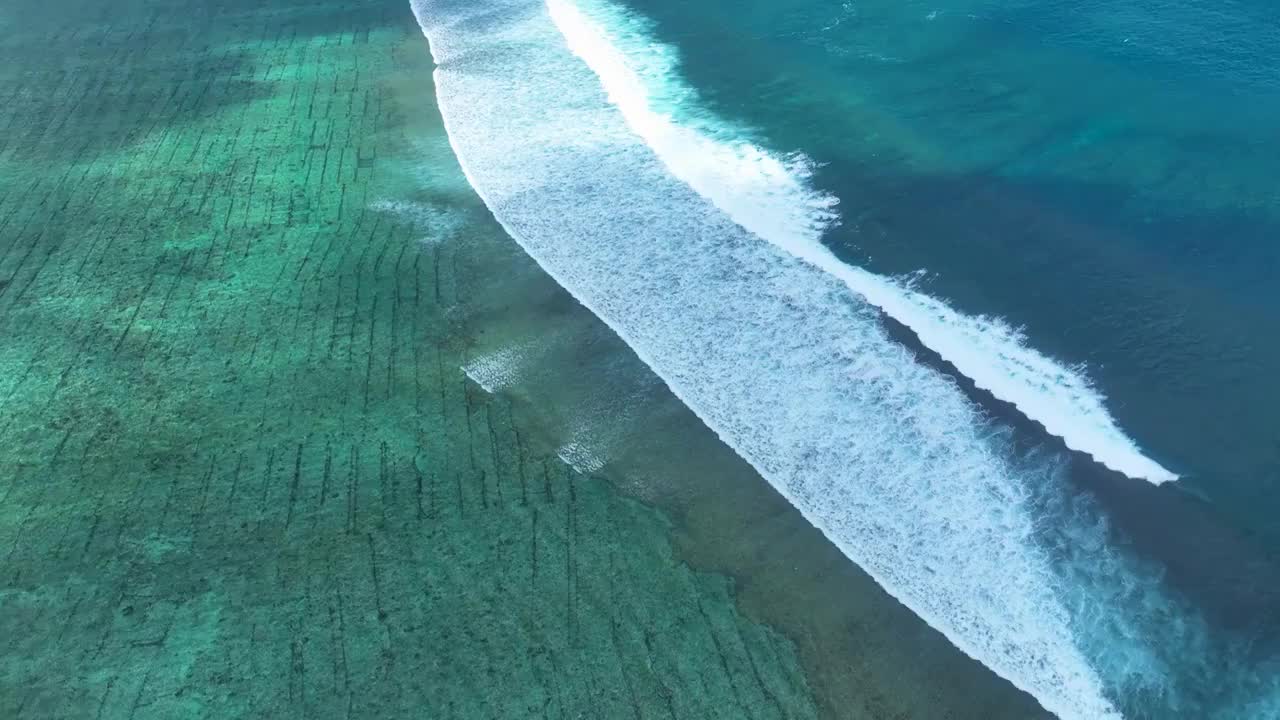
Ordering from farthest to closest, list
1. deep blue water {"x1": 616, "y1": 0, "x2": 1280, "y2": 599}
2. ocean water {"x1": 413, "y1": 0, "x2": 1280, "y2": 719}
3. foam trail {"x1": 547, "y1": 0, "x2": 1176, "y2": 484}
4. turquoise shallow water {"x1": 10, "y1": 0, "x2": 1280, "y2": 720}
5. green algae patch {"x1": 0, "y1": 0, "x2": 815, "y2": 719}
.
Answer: deep blue water {"x1": 616, "y1": 0, "x2": 1280, "y2": 599}
foam trail {"x1": 547, "y1": 0, "x2": 1176, "y2": 484}
ocean water {"x1": 413, "y1": 0, "x2": 1280, "y2": 719}
turquoise shallow water {"x1": 10, "y1": 0, "x2": 1280, "y2": 720}
green algae patch {"x1": 0, "y1": 0, "x2": 815, "y2": 719}

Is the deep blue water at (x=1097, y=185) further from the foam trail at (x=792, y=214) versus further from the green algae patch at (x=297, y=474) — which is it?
the green algae patch at (x=297, y=474)

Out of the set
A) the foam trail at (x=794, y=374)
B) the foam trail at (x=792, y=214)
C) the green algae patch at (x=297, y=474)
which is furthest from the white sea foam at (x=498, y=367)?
the foam trail at (x=792, y=214)

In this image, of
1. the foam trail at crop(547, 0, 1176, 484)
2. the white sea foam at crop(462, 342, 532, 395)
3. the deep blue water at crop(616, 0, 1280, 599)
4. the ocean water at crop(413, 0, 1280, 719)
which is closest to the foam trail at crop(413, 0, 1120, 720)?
the ocean water at crop(413, 0, 1280, 719)

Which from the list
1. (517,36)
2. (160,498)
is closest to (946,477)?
(160,498)

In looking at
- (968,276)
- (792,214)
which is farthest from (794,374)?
(792,214)

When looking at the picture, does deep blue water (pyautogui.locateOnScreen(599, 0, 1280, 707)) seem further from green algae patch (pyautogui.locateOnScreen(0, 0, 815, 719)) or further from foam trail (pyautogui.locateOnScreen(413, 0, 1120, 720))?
green algae patch (pyautogui.locateOnScreen(0, 0, 815, 719))

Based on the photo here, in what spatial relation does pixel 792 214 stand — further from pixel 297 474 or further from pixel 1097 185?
pixel 297 474
